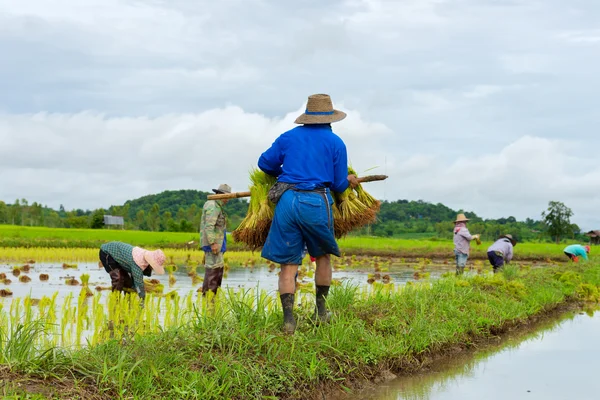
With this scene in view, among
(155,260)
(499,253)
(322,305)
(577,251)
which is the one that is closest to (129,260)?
(155,260)

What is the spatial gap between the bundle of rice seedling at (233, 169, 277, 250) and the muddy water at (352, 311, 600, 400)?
1.76m

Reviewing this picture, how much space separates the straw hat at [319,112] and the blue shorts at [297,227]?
0.64 meters

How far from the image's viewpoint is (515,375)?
5816 mm

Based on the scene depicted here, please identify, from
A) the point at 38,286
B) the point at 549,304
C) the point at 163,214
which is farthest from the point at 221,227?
the point at 163,214

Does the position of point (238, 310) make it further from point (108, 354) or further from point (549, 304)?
point (549, 304)

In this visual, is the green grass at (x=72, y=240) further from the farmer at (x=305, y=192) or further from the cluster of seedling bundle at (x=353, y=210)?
the farmer at (x=305, y=192)

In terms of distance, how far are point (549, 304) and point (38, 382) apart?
26.0ft

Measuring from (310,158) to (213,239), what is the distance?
3389 millimetres

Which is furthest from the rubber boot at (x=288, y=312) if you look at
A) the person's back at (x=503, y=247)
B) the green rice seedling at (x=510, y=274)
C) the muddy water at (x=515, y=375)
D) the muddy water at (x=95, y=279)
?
the person's back at (x=503, y=247)

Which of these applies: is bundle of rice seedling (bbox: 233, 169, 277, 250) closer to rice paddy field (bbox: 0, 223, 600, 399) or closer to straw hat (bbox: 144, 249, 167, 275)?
rice paddy field (bbox: 0, 223, 600, 399)

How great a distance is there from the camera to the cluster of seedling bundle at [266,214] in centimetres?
598

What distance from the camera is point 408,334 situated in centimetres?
610

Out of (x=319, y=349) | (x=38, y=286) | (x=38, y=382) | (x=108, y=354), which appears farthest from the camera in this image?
(x=38, y=286)

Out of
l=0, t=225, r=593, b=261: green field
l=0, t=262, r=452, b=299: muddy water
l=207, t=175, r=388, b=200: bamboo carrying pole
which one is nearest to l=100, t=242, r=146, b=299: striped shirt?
l=207, t=175, r=388, b=200: bamboo carrying pole
